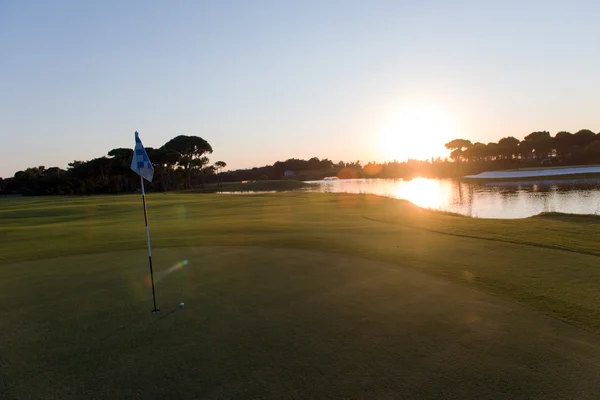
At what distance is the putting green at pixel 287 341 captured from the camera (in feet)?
14.3

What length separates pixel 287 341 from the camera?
18.0 ft

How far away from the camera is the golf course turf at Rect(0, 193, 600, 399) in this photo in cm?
443

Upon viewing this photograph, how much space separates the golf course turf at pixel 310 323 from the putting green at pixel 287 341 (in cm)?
Result: 2

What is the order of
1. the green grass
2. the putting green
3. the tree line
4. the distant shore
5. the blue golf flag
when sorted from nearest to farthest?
the putting green → the blue golf flag → the distant shore → the green grass → the tree line

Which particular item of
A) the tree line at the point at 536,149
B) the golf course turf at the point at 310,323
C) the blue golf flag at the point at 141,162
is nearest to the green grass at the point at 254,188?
the golf course turf at the point at 310,323

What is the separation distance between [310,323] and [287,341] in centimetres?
73

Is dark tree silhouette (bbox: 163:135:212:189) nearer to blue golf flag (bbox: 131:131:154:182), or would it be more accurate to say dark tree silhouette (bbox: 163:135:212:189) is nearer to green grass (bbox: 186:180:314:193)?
green grass (bbox: 186:180:314:193)

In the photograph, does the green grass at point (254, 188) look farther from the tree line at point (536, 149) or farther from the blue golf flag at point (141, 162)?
the tree line at point (536, 149)

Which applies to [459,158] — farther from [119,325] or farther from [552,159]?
[119,325]

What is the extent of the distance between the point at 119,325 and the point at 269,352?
10.1ft

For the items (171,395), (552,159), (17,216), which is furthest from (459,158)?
(171,395)

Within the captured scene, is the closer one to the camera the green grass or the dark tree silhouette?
the green grass

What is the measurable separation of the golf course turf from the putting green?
0.02 meters

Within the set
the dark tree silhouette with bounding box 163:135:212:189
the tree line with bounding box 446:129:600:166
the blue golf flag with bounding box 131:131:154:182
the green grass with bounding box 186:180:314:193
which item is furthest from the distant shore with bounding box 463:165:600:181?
the blue golf flag with bounding box 131:131:154:182
